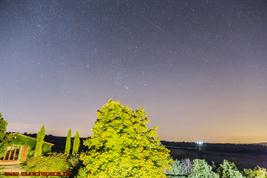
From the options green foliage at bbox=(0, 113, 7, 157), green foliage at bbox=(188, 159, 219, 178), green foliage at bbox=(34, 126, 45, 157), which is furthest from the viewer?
green foliage at bbox=(34, 126, 45, 157)

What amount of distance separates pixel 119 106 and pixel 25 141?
33.3m

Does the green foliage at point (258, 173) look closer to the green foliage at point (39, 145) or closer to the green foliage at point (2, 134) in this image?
the green foliage at point (2, 134)

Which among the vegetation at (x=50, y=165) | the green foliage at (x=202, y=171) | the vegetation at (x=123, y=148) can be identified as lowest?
the vegetation at (x=50, y=165)

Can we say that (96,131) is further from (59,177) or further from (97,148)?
(59,177)

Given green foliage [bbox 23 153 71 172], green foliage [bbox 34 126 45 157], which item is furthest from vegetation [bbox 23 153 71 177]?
green foliage [bbox 34 126 45 157]

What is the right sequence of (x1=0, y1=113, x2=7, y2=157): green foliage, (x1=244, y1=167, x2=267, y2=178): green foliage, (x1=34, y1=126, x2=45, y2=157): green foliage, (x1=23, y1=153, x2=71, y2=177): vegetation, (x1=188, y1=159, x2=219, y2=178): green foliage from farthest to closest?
1. (x1=34, y1=126, x2=45, y2=157): green foliage
2. (x1=0, y1=113, x2=7, y2=157): green foliage
3. (x1=23, y1=153, x2=71, y2=177): vegetation
4. (x1=188, y1=159, x2=219, y2=178): green foliage
5. (x1=244, y1=167, x2=267, y2=178): green foliage

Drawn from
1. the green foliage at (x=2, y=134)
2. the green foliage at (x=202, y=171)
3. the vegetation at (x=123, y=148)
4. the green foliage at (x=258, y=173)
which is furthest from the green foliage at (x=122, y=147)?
the green foliage at (x=2, y=134)

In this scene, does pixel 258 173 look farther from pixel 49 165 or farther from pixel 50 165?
pixel 49 165

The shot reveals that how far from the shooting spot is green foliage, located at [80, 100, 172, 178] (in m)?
17.9

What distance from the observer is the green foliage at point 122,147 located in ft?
58.7

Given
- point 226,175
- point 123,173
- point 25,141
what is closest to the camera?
point 123,173

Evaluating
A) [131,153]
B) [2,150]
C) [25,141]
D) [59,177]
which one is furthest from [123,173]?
[25,141]

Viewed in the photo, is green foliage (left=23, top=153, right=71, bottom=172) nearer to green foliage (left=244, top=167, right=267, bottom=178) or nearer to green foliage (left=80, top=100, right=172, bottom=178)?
green foliage (left=80, top=100, right=172, bottom=178)

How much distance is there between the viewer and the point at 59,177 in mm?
30750
